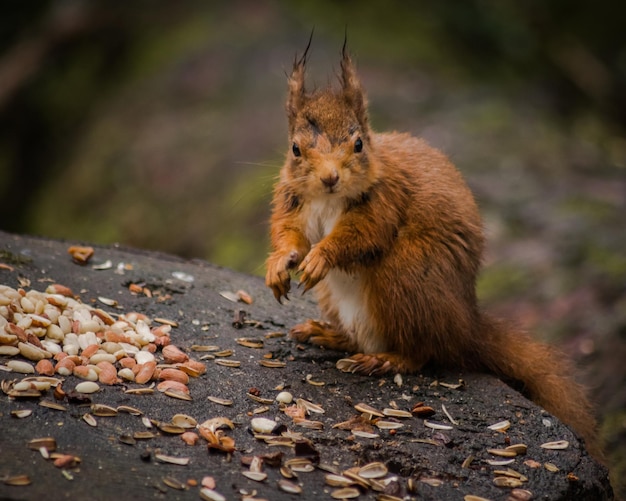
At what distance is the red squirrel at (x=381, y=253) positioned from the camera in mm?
3508

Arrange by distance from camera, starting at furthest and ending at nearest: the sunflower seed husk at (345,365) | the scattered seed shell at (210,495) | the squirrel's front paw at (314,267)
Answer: the sunflower seed husk at (345,365)
the squirrel's front paw at (314,267)
the scattered seed shell at (210,495)

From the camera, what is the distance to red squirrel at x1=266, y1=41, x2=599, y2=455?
138 inches

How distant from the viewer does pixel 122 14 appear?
394 inches

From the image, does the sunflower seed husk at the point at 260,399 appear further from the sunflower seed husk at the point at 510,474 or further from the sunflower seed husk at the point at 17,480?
the sunflower seed husk at the point at 17,480

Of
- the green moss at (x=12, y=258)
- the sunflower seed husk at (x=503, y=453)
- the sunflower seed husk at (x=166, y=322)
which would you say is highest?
the green moss at (x=12, y=258)

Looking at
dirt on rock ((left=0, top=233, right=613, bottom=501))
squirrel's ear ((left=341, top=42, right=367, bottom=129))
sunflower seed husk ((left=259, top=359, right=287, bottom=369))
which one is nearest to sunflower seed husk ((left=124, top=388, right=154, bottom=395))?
dirt on rock ((left=0, top=233, right=613, bottom=501))

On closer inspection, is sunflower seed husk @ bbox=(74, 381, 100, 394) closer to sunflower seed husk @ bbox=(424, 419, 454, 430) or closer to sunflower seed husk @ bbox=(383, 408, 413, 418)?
sunflower seed husk @ bbox=(383, 408, 413, 418)

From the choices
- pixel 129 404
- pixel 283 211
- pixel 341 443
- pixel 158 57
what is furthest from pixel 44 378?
pixel 158 57

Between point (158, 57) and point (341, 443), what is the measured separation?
23.1 ft

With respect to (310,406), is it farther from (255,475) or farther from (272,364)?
(255,475)

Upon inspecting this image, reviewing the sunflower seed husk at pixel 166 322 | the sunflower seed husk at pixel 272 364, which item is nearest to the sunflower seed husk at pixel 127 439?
the sunflower seed husk at pixel 272 364

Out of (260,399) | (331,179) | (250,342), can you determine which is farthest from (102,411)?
(331,179)

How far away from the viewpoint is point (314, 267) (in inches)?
135

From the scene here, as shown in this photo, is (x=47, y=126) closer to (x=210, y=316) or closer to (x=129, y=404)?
(x=210, y=316)
